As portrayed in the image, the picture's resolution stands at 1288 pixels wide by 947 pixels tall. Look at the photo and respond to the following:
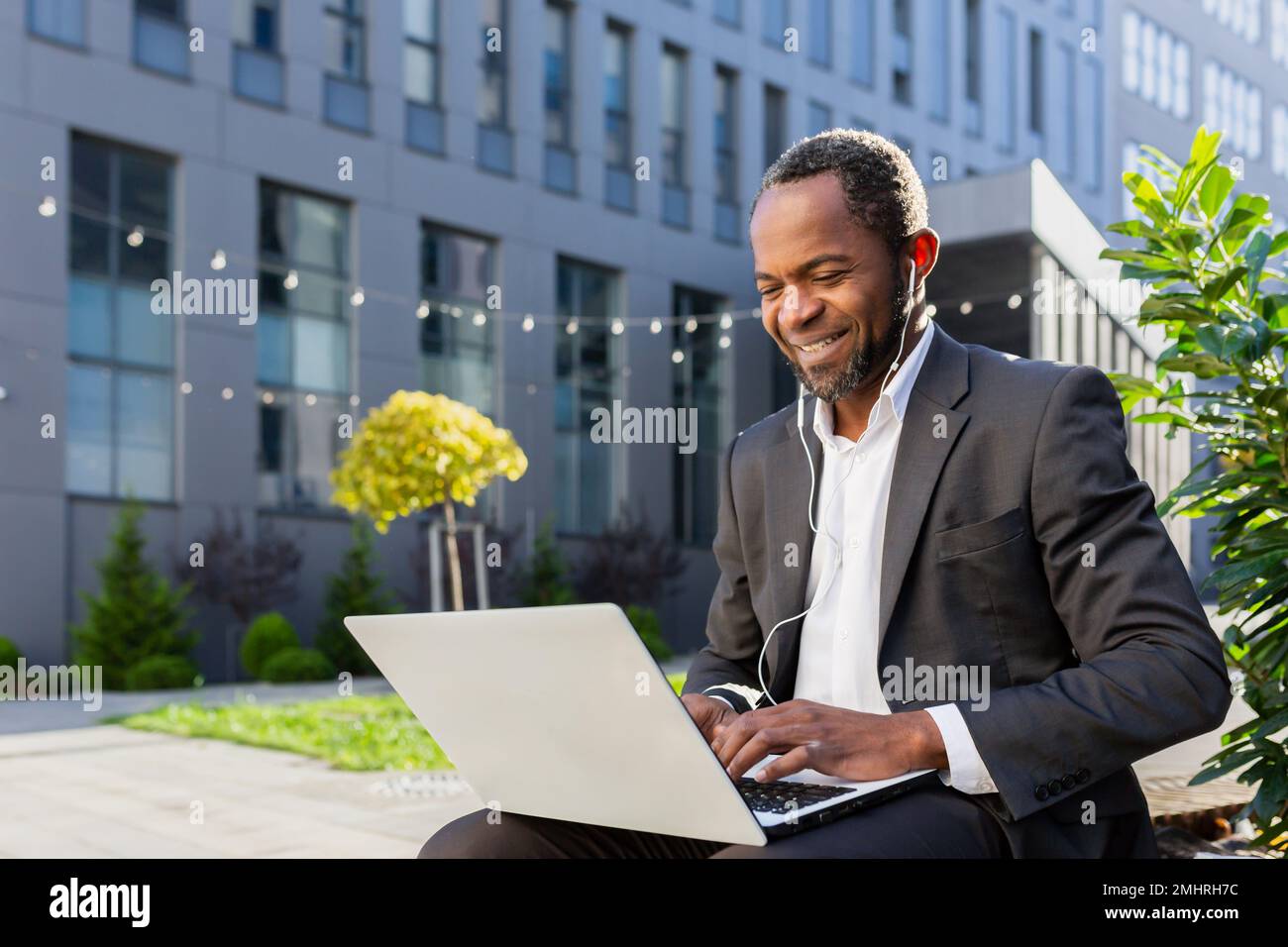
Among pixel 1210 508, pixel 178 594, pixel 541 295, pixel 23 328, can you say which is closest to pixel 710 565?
pixel 541 295

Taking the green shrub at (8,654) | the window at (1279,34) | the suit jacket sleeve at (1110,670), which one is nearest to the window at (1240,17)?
the window at (1279,34)

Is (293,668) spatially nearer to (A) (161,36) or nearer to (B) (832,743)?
(A) (161,36)

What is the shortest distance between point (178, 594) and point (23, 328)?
330 centimetres

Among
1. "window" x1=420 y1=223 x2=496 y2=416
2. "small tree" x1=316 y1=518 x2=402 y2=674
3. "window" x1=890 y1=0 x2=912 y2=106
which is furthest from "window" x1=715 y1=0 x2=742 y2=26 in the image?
"small tree" x1=316 y1=518 x2=402 y2=674

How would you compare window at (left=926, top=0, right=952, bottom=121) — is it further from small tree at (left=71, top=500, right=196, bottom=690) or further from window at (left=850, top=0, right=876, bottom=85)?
small tree at (left=71, top=500, right=196, bottom=690)

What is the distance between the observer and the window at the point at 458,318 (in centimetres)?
1909

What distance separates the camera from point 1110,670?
70.0 inches

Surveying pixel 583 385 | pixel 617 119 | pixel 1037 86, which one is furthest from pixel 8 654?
pixel 1037 86

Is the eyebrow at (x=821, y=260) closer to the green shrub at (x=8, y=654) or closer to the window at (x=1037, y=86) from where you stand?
the green shrub at (x=8, y=654)

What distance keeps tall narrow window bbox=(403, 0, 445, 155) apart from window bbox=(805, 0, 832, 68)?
7.94 meters

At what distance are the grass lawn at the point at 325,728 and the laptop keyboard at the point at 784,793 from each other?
242 inches

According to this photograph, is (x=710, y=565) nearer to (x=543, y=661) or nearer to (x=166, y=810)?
(x=166, y=810)

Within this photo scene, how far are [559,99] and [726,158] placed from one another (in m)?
3.69

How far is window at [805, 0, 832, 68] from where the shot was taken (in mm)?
24578
